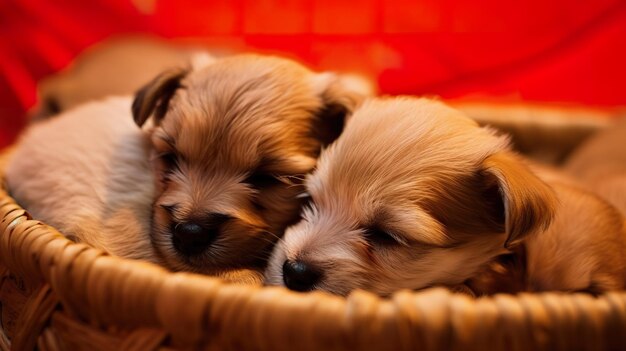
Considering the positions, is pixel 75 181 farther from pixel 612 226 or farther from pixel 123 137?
pixel 612 226

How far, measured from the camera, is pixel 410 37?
3.31m

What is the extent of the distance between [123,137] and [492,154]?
37.7 inches

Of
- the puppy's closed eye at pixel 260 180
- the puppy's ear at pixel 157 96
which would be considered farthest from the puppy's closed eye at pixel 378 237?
the puppy's ear at pixel 157 96

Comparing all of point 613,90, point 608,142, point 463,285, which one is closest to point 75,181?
point 463,285

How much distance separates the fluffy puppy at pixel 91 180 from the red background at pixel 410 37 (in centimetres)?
155

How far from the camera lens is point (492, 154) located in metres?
1.40

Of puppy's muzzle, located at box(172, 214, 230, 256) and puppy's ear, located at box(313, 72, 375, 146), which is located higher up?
puppy's ear, located at box(313, 72, 375, 146)

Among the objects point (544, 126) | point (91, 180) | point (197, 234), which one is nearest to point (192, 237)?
point (197, 234)

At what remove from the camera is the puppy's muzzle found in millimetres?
1374

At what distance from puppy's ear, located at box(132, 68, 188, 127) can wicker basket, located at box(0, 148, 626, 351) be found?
2.09 ft

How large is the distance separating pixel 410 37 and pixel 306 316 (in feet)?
8.53

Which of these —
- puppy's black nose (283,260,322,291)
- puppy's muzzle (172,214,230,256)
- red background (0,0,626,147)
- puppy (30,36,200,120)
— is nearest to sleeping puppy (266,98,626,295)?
puppy's black nose (283,260,322,291)

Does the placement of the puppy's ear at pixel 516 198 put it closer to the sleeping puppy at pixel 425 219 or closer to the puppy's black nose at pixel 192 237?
the sleeping puppy at pixel 425 219

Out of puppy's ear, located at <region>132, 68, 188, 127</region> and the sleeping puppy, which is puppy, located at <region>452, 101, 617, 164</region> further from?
puppy's ear, located at <region>132, 68, 188, 127</region>
